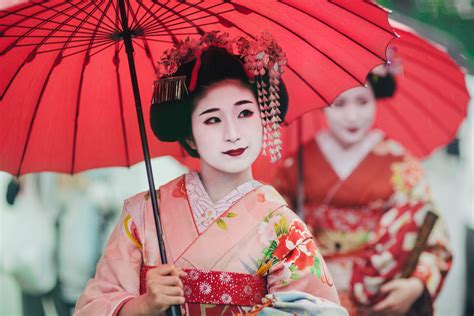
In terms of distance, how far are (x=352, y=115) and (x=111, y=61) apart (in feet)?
6.45

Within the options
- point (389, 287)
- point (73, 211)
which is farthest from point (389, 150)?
point (73, 211)

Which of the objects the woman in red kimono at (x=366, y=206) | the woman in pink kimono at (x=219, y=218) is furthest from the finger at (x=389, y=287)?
the woman in pink kimono at (x=219, y=218)

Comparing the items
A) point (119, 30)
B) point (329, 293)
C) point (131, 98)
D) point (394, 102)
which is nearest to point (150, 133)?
point (131, 98)

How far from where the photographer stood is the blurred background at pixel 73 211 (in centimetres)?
420

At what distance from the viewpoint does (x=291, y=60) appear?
8.43ft

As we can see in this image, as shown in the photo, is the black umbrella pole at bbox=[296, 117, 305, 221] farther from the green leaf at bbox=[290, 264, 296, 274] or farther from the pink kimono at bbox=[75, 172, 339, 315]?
the green leaf at bbox=[290, 264, 296, 274]

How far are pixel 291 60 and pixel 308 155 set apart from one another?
186 centimetres

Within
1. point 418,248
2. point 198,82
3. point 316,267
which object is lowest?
point 418,248

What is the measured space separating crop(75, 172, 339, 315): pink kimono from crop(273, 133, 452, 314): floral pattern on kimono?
1882 millimetres

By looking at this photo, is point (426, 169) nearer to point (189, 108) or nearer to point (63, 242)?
point (63, 242)

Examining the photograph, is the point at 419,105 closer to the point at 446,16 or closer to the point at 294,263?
the point at 446,16

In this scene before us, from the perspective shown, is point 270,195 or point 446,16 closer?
point 270,195

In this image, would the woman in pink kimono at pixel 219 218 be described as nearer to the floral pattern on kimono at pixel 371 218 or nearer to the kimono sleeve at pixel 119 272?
the kimono sleeve at pixel 119 272

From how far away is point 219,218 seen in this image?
7.65 ft
